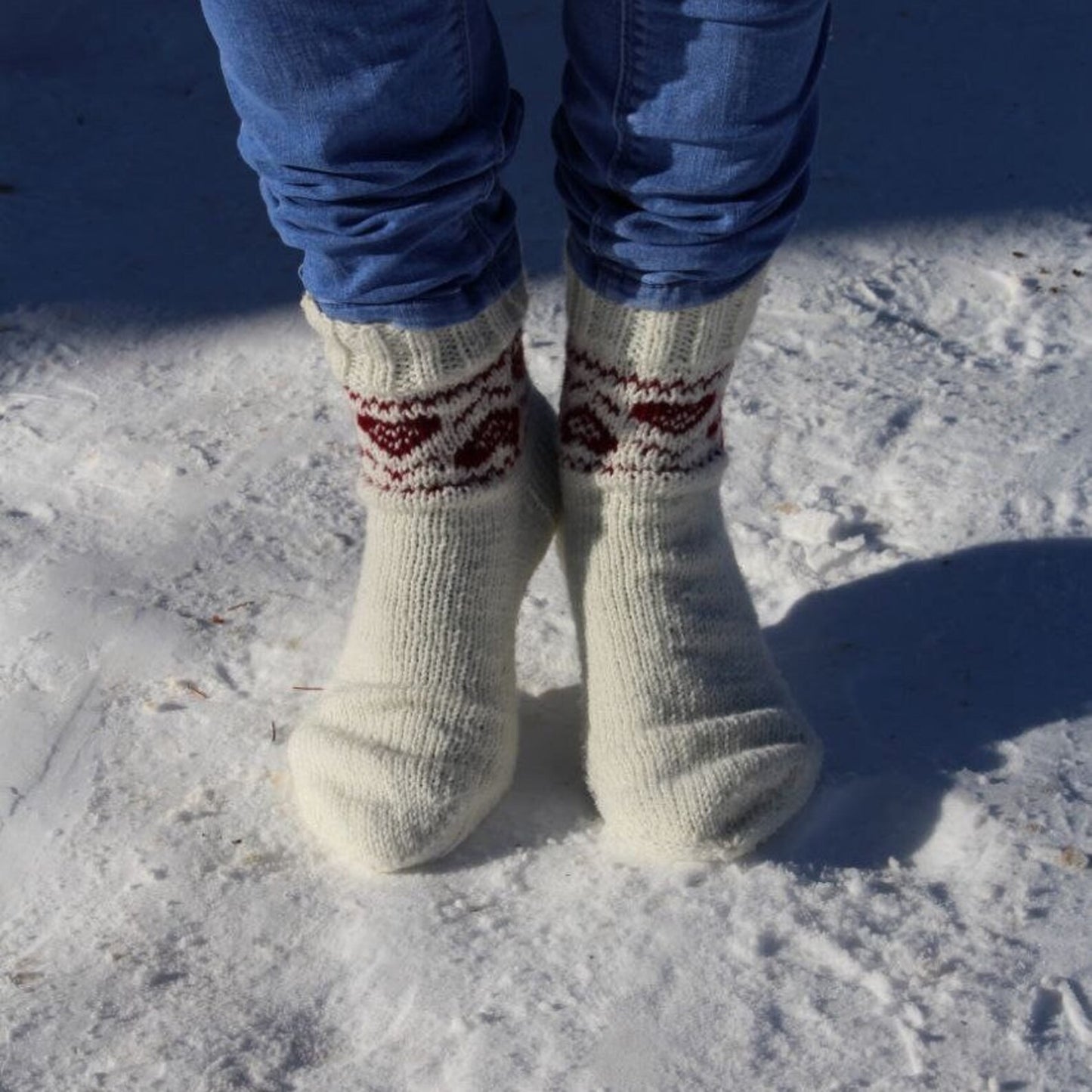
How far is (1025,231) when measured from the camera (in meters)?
1.47

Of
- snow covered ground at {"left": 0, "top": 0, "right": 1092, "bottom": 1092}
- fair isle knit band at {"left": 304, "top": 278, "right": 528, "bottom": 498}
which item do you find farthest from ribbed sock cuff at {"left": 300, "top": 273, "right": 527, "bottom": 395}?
snow covered ground at {"left": 0, "top": 0, "right": 1092, "bottom": 1092}

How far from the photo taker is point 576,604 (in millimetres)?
957

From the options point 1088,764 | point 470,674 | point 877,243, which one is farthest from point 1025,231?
point 470,674

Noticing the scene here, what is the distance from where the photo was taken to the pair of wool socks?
859mm

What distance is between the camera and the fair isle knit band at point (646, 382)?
2.77 ft

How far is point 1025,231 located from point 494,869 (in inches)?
34.9

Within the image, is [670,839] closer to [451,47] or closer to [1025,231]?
[451,47]

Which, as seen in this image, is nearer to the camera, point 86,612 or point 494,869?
point 494,869

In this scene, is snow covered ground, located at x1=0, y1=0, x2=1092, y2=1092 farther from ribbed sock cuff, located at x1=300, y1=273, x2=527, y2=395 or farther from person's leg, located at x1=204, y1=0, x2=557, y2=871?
ribbed sock cuff, located at x1=300, y1=273, x2=527, y2=395

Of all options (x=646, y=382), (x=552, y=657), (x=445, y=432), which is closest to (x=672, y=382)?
(x=646, y=382)

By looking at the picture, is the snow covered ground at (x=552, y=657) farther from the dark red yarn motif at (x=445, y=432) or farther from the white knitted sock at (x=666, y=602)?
the dark red yarn motif at (x=445, y=432)

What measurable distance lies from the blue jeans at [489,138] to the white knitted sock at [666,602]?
45 millimetres

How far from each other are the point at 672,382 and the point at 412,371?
14 cm

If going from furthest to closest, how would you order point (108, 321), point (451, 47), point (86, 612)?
point (108, 321)
point (86, 612)
point (451, 47)
